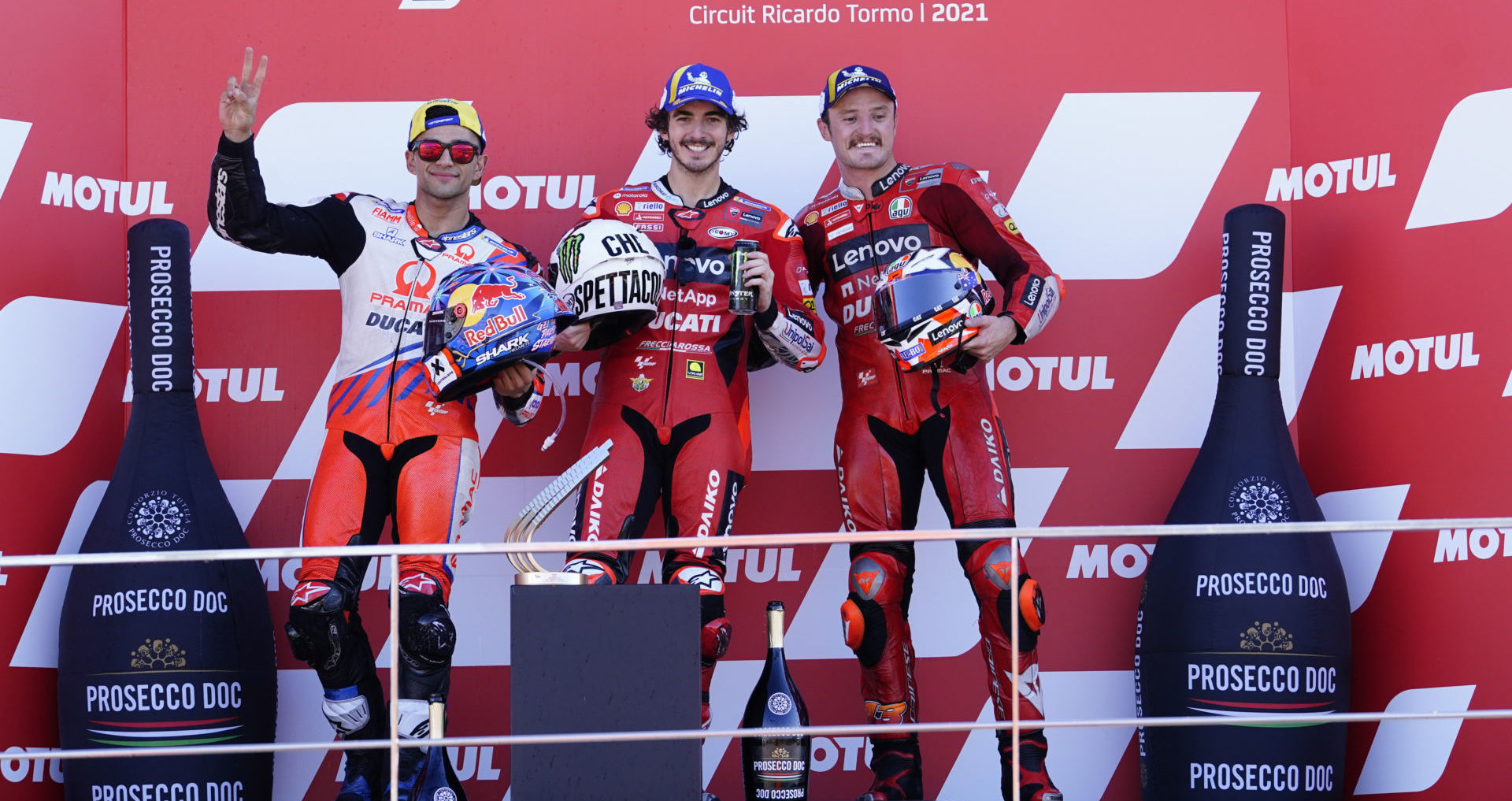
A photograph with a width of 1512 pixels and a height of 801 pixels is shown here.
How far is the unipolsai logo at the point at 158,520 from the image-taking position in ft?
13.6

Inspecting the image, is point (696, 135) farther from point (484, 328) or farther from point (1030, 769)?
point (1030, 769)

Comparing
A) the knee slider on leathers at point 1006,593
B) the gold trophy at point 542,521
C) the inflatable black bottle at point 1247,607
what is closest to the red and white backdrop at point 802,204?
the inflatable black bottle at point 1247,607

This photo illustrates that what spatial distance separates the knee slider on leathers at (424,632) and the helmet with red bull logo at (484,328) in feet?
1.75

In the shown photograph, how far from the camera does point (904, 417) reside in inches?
165

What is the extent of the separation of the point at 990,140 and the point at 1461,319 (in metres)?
1.58

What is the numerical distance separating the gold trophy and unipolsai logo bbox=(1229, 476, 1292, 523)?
6.64 ft

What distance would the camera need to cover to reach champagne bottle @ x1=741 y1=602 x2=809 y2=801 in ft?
12.0

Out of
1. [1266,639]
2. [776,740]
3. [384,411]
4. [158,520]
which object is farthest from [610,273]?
[1266,639]

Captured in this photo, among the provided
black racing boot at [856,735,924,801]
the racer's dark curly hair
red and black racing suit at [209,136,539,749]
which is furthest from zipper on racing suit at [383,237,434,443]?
black racing boot at [856,735,924,801]

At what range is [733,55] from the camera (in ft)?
16.1

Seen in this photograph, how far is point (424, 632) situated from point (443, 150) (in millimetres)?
1417

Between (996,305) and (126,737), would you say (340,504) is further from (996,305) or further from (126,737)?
(996,305)

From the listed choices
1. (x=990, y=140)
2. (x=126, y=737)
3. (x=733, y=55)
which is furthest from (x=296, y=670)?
(x=990, y=140)

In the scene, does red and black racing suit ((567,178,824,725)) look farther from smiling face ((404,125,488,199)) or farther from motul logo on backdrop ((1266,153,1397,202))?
motul logo on backdrop ((1266,153,1397,202))
